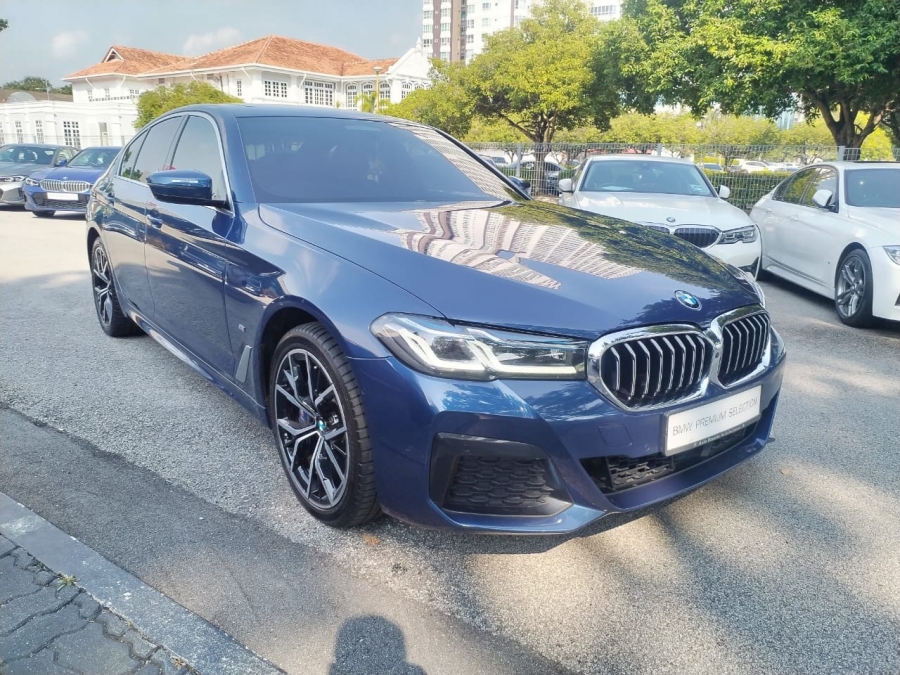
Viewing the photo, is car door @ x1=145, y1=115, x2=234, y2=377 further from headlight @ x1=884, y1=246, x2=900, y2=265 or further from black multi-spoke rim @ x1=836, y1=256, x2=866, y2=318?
black multi-spoke rim @ x1=836, y1=256, x2=866, y2=318

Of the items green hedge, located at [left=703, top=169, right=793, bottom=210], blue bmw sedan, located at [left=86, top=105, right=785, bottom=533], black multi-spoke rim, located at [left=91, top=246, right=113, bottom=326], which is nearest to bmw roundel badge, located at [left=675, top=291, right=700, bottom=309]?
blue bmw sedan, located at [left=86, top=105, right=785, bottom=533]

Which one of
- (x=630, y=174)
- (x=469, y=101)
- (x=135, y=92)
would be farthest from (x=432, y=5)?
(x=630, y=174)

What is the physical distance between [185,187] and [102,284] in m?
2.65

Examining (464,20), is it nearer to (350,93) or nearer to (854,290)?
(350,93)

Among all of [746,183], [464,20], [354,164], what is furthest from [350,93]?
[354,164]

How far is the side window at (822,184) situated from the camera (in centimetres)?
700

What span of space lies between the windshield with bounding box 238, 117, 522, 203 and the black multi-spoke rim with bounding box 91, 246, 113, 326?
7.49ft

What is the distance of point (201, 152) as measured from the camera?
366 centimetres

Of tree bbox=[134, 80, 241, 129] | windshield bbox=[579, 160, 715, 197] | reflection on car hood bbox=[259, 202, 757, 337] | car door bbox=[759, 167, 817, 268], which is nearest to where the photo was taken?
reflection on car hood bbox=[259, 202, 757, 337]

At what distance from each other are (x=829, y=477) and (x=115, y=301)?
4.69 meters

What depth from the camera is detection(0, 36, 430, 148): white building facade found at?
50.2 meters

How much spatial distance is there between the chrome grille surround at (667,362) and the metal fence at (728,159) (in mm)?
10826

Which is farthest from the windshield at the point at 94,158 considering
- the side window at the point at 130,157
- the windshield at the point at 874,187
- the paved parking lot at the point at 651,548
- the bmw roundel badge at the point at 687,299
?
the bmw roundel badge at the point at 687,299

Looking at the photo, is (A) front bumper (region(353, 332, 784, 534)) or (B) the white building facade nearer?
(A) front bumper (region(353, 332, 784, 534))
